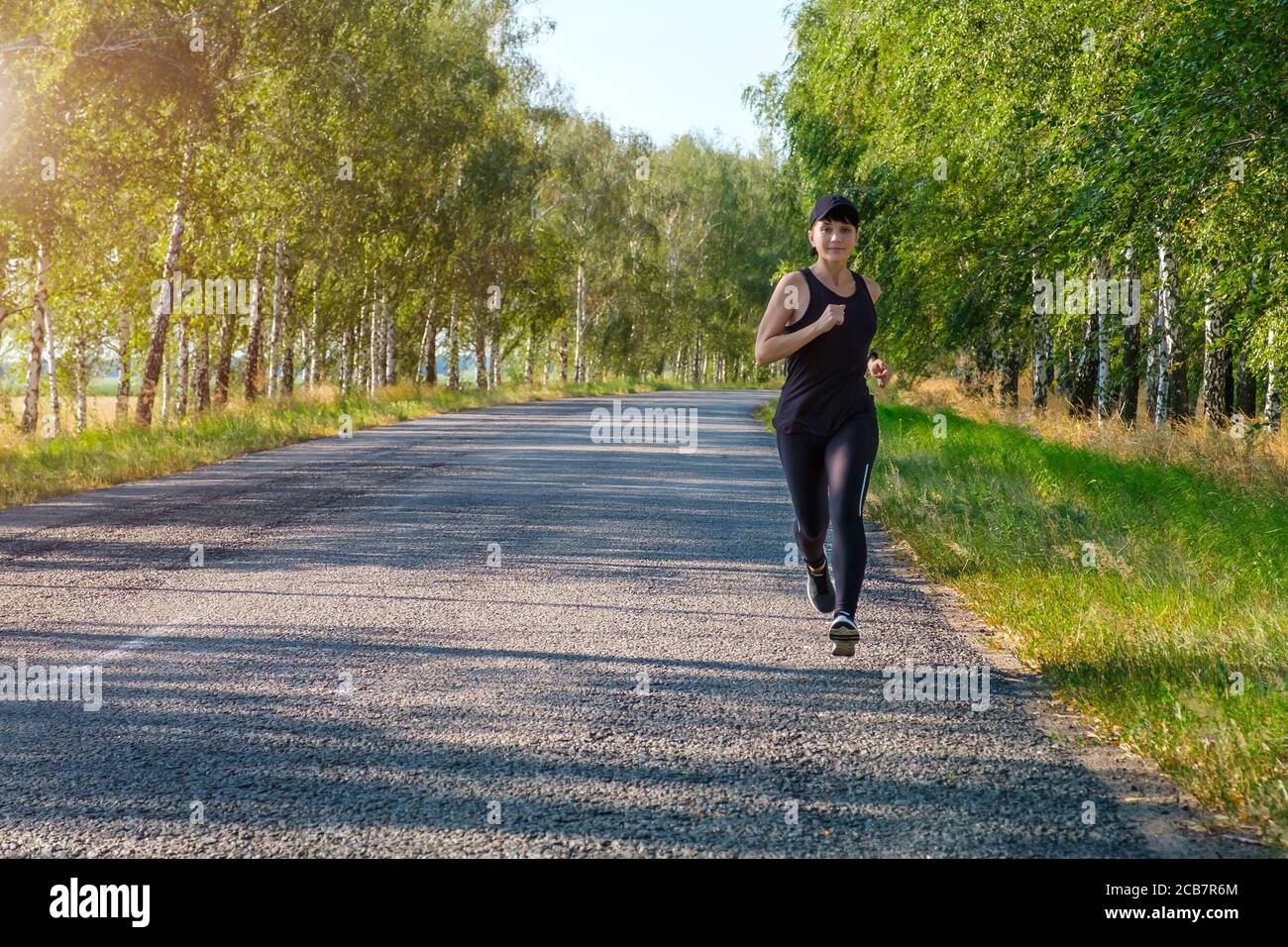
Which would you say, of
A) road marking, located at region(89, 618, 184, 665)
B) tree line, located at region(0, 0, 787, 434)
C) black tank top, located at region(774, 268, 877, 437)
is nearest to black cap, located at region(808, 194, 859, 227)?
black tank top, located at region(774, 268, 877, 437)

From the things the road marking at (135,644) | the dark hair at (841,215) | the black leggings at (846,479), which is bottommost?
the road marking at (135,644)

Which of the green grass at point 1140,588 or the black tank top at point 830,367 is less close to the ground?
the black tank top at point 830,367

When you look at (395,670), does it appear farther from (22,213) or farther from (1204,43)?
(22,213)

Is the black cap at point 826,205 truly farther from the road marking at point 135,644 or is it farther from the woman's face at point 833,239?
the road marking at point 135,644

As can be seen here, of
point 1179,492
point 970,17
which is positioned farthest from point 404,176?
point 1179,492

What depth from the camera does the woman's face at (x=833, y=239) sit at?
230 inches

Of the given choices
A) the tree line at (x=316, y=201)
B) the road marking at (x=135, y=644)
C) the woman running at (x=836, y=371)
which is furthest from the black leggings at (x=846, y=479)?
the tree line at (x=316, y=201)

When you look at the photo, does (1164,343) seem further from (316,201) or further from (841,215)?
(316,201)

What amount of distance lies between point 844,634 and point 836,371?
129 cm

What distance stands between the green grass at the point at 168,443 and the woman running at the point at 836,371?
9.61 m

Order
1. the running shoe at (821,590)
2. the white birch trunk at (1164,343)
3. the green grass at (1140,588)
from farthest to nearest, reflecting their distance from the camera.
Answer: the white birch trunk at (1164,343) → the running shoe at (821,590) → the green grass at (1140,588)

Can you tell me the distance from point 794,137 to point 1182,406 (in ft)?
38.1

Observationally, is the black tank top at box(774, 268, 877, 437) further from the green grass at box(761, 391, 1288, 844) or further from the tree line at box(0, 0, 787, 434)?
the tree line at box(0, 0, 787, 434)

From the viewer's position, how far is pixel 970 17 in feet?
62.5
